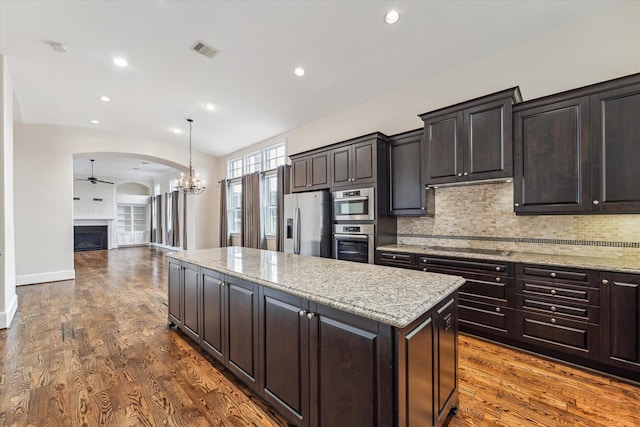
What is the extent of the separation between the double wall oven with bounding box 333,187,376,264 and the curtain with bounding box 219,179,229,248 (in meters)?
4.48

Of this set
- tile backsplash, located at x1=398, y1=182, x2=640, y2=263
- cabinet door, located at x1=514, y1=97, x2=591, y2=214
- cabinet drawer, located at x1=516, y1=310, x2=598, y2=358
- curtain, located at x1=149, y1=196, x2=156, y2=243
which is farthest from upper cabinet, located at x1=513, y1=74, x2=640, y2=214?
curtain, located at x1=149, y1=196, x2=156, y2=243

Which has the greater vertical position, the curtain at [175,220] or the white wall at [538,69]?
the white wall at [538,69]

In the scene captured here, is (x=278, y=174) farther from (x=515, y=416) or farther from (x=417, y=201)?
(x=515, y=416)

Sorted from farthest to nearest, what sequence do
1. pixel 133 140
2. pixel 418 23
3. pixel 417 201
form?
pixel 133 140 < pixel 417 201 < pixel 418 23

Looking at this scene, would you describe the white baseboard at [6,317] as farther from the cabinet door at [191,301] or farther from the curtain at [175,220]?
the curtain at [175,220]

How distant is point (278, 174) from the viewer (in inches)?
222

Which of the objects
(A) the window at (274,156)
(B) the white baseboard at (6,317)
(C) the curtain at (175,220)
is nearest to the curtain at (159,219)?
(C) the curtain at (175,220)

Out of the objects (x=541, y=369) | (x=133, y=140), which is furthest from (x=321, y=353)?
(x=133, y=140)

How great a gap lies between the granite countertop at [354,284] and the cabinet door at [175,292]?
635mm

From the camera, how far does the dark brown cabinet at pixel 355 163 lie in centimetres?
361

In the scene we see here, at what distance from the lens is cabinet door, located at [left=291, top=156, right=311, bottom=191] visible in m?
4.55

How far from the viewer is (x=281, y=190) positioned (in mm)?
5531

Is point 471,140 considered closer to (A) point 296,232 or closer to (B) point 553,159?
(B) point 553,159

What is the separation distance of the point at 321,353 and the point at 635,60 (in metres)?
3.65
